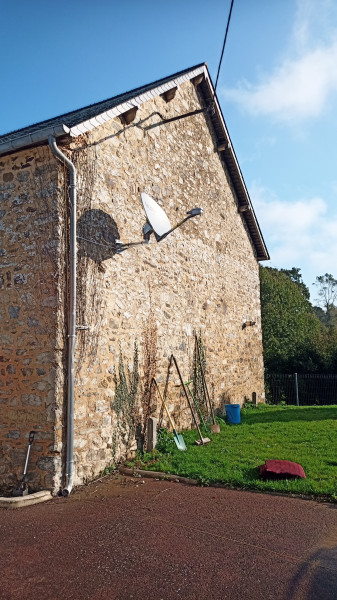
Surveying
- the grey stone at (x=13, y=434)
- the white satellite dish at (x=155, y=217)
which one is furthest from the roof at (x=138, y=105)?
the grey stone at (x=13, y=434)

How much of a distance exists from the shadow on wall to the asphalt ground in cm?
333

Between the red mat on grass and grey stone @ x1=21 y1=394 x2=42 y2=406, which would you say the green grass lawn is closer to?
the red mat on grass

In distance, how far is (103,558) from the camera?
3734 millimetres

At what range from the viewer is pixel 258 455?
6.86 meters

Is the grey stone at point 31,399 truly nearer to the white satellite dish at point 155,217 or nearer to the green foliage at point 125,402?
the green foliage at point 125,402

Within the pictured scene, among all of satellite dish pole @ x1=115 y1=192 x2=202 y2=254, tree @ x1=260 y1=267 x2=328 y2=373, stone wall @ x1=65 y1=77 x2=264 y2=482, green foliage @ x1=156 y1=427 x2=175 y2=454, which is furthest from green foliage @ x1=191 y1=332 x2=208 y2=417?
tree @ x1=260 y1=267 x2=328 y2=373

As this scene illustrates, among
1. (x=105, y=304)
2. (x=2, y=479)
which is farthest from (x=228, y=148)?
(x=2, y=479)

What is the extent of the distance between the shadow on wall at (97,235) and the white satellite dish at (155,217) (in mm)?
593

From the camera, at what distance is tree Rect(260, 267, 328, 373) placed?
19.2 metres

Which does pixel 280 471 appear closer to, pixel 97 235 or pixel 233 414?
pixel 97 235

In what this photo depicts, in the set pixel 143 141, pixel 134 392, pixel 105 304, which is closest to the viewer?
pixel 105 304

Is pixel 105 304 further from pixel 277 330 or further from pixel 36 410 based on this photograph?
pixel 277 330

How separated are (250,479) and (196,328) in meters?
4.36

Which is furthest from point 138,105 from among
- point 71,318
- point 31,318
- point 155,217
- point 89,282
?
point 31,318
